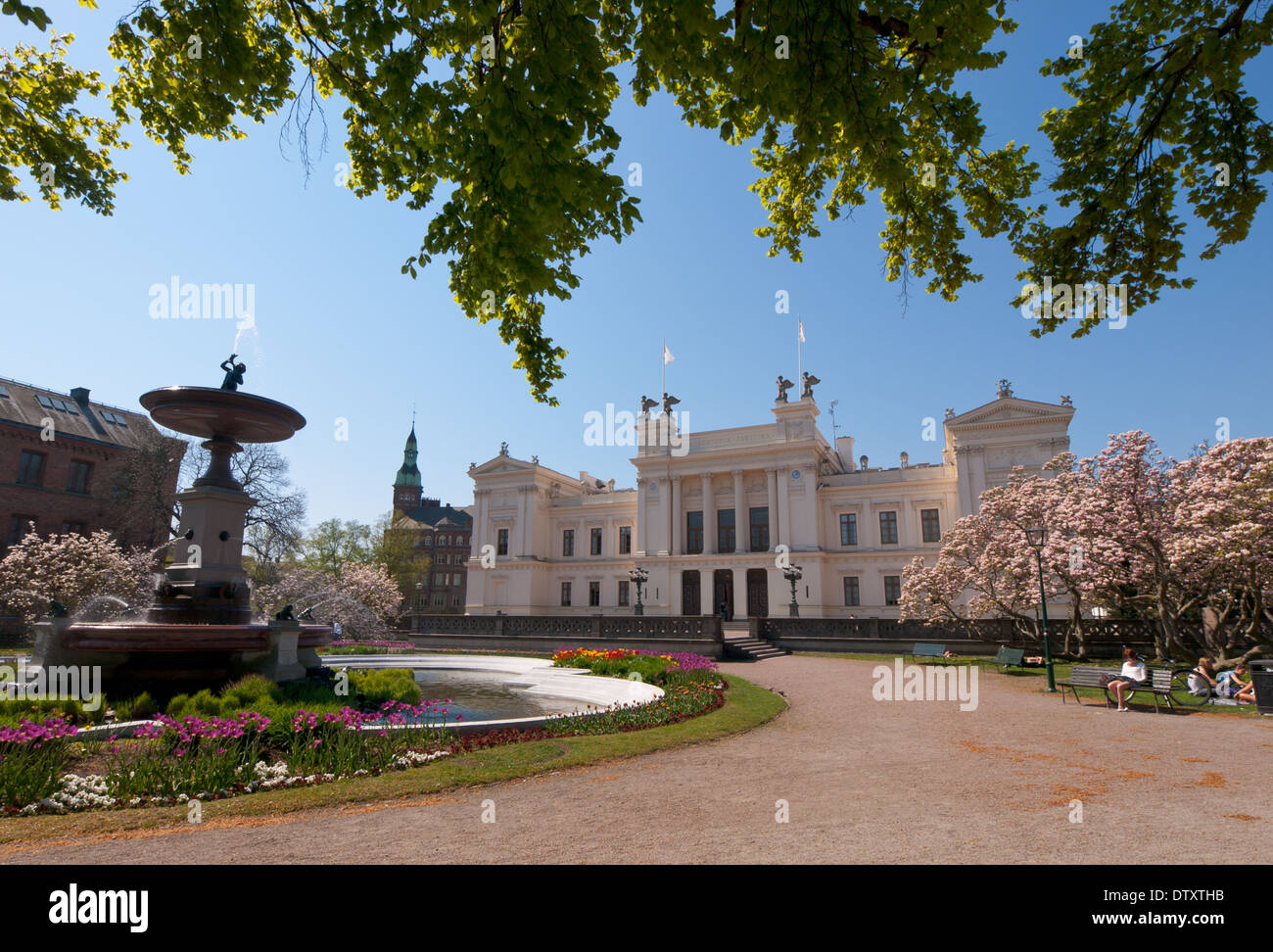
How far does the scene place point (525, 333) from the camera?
7559 millimetres

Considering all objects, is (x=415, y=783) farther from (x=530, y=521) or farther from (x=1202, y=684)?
(x=530, y=521)

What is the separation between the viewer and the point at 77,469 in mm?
37438

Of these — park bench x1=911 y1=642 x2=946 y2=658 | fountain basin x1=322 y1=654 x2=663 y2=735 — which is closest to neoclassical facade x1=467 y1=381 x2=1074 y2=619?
park bench x1=911 y1=642 x2=946 y2=658

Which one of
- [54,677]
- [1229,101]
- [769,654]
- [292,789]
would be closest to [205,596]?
[54,677]

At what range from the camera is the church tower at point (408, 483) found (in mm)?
114375

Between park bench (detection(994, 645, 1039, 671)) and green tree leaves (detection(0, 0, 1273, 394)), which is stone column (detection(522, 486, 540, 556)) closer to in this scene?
park bench (detection(994, 645, 1039, 671))

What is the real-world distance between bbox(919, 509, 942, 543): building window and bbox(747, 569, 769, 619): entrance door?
10.6m

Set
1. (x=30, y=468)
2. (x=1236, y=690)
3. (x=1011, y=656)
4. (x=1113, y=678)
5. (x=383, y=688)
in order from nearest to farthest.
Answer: (x=383, y=688) → (x=1236, y=690) → (x=1113, y=678) → (x=1011, y=656) → (x=30, y=468)

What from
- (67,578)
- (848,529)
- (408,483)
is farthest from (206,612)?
(408,483)

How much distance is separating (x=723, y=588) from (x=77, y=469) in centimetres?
3985

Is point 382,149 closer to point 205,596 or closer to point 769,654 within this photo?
point 205,596

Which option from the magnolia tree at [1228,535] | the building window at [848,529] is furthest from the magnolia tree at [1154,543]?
the building window at [848,529]

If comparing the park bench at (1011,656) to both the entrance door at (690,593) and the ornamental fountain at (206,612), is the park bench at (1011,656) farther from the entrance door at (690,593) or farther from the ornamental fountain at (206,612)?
the entrance door at (690,593)

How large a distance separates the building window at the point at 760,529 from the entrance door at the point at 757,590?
2.37 m
